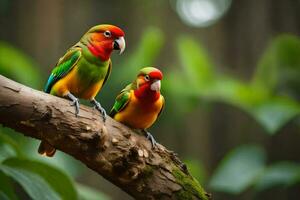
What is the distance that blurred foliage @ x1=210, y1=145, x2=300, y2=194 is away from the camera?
4969mm

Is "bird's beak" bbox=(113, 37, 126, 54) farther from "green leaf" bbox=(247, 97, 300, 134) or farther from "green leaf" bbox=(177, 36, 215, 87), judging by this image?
"green leaf" bbox=(177, 36, 215, 87)

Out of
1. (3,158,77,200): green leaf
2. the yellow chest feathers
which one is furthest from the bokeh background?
the yellow chest feathers

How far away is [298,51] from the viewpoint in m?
5.24

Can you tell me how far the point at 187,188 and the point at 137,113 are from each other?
429 millimetres

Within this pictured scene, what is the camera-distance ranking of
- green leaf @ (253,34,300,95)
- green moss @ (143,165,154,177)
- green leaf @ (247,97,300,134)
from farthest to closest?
green leaf @ (253,34,300,95)
green leaf @ (247,97,300,134)
green moss @ (143,165,154,177)

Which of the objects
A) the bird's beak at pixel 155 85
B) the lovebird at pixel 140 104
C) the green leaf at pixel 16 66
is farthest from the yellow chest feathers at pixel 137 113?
the green leaf at pixel 16 66

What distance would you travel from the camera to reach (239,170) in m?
5.17

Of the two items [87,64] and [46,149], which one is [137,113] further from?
[46,149]

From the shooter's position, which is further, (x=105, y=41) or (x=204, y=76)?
(x=204, y=76)

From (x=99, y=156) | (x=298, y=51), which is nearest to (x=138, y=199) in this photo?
(x=99, y=156)

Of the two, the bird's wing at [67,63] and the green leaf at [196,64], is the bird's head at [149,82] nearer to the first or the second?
the bird's wing at [67,63]

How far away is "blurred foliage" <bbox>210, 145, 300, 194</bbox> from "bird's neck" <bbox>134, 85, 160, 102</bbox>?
223 cm

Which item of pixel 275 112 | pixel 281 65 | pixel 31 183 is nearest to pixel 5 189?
pixel 31 183

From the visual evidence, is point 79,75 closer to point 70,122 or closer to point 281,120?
point 70,122
